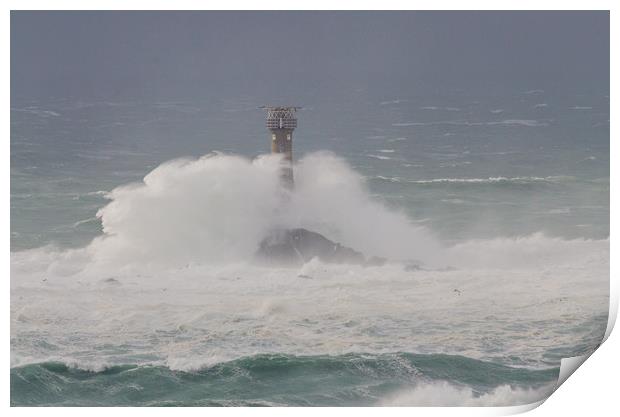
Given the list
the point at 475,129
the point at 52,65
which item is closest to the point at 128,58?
the point at 52,65

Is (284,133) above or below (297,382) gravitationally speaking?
above

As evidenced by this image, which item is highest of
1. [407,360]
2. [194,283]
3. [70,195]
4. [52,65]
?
[52,65]

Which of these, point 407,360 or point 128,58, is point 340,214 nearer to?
point 407,360

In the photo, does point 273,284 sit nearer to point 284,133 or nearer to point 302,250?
point 302,250

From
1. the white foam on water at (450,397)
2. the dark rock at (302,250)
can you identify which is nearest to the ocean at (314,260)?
the white foam on water at (450,397)

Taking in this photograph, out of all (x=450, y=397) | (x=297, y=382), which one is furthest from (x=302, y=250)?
(x=450, y=397)

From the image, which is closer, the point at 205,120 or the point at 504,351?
the point at 504,351
